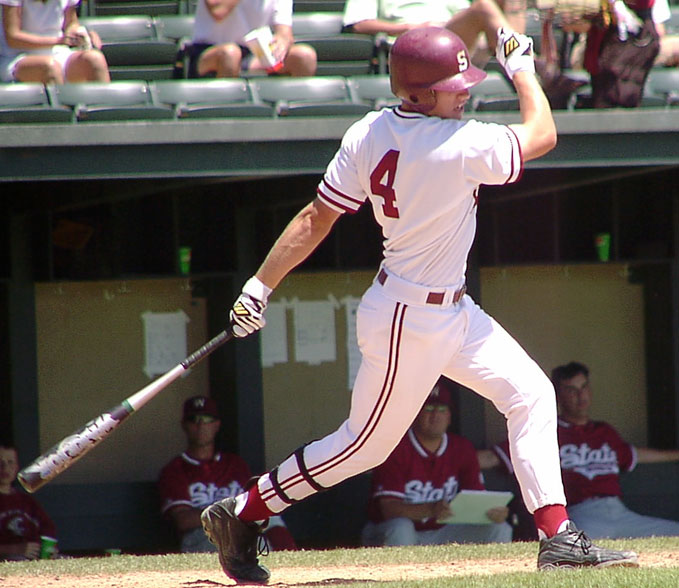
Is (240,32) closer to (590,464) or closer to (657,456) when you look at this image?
(590,464)

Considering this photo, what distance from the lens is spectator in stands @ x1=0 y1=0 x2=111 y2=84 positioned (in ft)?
19.5

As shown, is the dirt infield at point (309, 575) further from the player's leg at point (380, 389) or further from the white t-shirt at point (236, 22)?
the white t-shirt at point (236, 22)

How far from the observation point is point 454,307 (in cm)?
321

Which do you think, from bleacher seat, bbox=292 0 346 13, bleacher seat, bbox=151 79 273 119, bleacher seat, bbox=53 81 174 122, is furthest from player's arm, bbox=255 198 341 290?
bleacher seat, bbox=292 0 346 13

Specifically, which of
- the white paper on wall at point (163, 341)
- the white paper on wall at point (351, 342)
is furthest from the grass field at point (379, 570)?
the white paper on wall at point (351, 342)

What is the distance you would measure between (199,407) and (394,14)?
2.46 meters

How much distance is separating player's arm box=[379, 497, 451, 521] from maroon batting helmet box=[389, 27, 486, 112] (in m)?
2.86

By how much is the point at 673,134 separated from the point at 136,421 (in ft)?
10.4

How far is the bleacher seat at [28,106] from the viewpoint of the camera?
5.09m

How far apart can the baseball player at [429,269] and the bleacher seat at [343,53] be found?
12.2ft

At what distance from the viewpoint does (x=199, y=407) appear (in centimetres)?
582

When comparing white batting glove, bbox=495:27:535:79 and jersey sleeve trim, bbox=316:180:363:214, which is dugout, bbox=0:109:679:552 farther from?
jersey sleeve trim, bbox=316:180:363:214

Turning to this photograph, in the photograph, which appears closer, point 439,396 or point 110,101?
point 110,101

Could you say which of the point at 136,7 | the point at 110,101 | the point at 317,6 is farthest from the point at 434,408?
the point at 136,7
